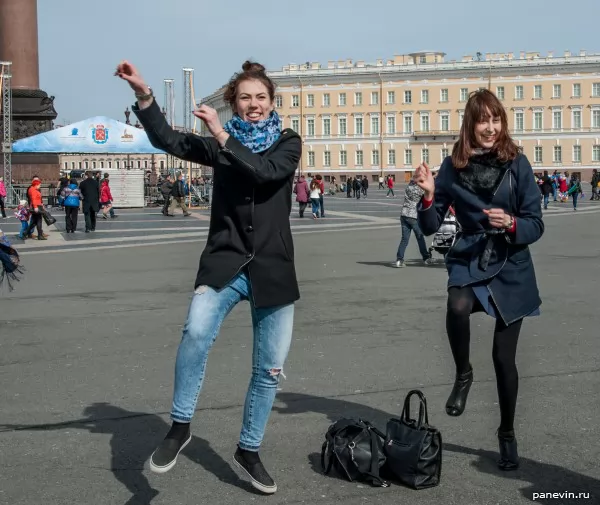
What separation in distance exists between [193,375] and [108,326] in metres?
5.20

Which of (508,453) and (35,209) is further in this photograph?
(35,209)

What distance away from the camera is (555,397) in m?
6.05

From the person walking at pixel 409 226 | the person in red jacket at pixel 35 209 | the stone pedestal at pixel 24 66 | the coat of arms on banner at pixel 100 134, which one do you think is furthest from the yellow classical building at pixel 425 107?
the person walking at pixel 409 226

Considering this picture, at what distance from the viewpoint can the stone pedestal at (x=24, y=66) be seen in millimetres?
33188

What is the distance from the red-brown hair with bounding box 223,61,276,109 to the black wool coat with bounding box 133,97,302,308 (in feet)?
0.78

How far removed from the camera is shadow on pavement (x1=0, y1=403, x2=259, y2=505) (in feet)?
14.7

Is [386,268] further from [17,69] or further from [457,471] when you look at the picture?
[17,69]

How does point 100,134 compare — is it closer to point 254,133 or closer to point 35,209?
point 35,209

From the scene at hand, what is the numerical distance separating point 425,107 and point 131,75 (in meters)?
118

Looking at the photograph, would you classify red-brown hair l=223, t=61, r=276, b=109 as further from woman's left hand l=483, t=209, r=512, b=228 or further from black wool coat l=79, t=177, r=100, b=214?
black wool coat l=79, t=177, r=100, b=214

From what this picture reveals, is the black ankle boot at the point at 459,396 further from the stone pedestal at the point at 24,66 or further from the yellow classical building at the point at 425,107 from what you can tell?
the yellow classical building at the point at 425,107

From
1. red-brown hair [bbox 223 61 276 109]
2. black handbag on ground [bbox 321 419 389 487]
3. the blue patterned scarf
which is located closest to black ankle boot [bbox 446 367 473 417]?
black handbag on ground [bbox 321 419 389 487]

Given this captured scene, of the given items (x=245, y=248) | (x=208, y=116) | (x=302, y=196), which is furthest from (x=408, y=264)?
(x=302, y=196)

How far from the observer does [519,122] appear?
118062 mm
